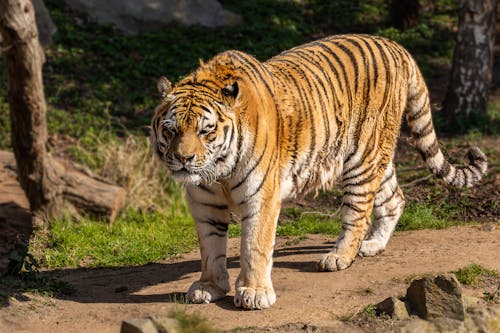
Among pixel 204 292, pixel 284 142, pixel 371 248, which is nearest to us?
pixel 204 292

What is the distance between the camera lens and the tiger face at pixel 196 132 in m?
5.07

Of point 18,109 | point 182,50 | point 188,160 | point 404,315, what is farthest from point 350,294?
point 182,50

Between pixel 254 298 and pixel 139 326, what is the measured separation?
1.33m

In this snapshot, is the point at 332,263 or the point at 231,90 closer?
the point at 231,90

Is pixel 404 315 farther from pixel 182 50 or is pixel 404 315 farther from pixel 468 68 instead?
pixel 182 50

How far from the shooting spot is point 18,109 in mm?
8477

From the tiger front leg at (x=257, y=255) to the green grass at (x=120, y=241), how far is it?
6.71 ft

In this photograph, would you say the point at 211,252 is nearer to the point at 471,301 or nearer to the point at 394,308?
the point at 394,308

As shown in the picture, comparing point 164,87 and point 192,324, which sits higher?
point 164,87

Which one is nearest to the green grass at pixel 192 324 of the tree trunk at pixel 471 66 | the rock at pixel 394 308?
the rock at pixel 394 308

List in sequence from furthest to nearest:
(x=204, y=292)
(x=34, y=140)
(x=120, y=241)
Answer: (x=34, y=140) < (x=120, y=241) < (x=204, y=292)

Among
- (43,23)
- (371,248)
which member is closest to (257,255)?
(371,248)

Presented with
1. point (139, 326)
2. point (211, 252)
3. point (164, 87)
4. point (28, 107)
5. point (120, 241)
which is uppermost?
point (164, 87)

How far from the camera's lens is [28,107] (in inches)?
332
